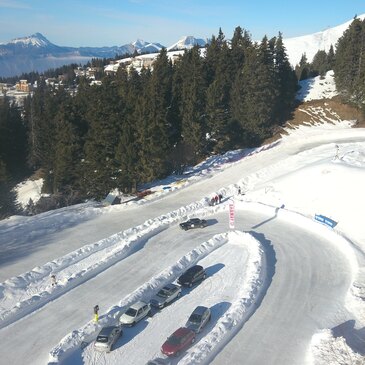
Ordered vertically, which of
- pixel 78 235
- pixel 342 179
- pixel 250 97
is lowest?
pixel 78 235

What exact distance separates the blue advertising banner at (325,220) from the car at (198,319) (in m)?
18.5

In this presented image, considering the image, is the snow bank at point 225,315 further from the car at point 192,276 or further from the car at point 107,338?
the car at point 192,276

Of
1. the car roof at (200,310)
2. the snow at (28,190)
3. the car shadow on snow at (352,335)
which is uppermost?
the car roof at (200,310)

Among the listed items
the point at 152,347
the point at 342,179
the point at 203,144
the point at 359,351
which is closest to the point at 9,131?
the point at 203,144

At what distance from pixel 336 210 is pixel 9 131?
5838 cm

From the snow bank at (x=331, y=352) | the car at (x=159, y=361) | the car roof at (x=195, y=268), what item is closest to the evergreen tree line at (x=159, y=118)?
the car roof at (x=195, y=268)

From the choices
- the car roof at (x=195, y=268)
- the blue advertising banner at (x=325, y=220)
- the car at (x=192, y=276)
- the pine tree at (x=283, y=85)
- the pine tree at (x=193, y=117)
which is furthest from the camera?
the pine tree at (x=283, y=85)

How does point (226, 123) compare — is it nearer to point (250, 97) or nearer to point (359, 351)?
point (250, 97)

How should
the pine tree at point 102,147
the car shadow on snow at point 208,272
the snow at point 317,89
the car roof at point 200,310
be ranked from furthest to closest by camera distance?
the snow at point 317,89, the pine tree at point 102,147, the car shadow on snow at point 208,272, the car roof at point 200,310

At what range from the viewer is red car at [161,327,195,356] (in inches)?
851

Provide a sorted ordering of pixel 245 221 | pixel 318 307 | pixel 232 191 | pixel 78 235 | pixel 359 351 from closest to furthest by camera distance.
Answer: pixel 359 351
pixel 318 307
pixel 78 235
pixel 245 221
pixel 232 191

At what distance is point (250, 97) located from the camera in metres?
68.2

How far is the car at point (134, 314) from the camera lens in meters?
24.3

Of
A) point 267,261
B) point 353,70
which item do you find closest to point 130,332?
point 267,261
